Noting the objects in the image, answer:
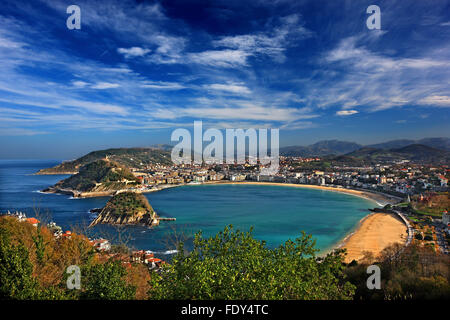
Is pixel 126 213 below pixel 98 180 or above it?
below

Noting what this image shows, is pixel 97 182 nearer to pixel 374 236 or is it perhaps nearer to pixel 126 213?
pixel 126 213

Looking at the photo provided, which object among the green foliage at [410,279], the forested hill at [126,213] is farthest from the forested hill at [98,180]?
the green foliage at [410,279]

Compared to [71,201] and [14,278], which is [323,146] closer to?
[71,201]

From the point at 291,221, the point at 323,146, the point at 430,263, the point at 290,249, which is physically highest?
the point at 323,146

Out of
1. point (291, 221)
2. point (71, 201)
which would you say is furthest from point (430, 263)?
point (71, 201)

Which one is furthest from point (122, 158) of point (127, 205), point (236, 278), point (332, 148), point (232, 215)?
point (332, 148)
